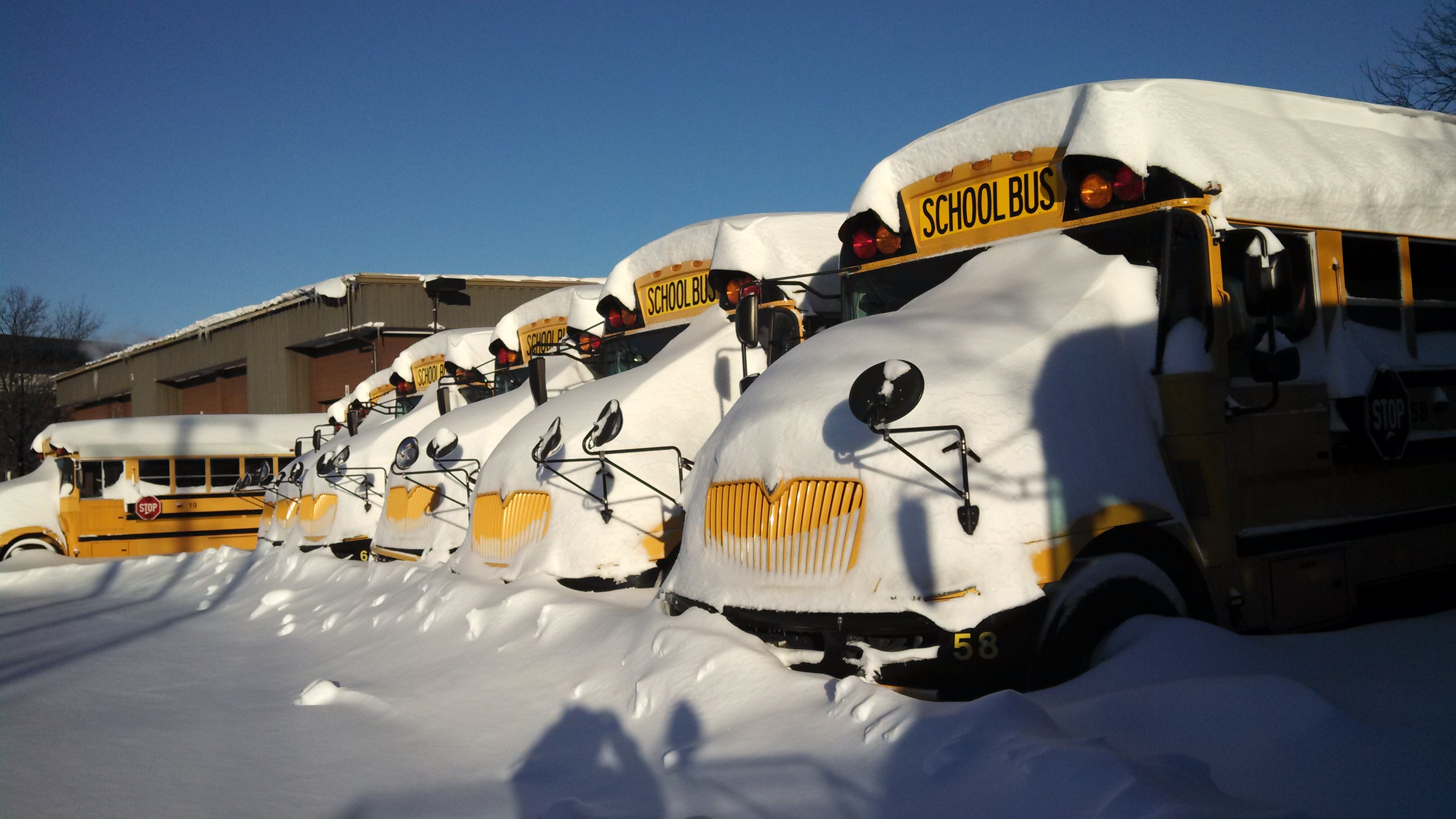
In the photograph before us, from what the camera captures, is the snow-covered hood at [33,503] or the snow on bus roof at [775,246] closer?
the snow on bus roof at [775,246]

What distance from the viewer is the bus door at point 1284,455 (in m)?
4.34

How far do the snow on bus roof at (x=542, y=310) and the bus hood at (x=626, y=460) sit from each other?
2308 mm

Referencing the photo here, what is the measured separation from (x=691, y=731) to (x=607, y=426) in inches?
109

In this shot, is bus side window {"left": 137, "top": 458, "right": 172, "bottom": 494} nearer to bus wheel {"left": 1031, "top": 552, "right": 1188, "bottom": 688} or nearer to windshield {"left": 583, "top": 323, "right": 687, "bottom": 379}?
windshield {"left": 583, "top": 323, "right": 687, "bottom": 379}

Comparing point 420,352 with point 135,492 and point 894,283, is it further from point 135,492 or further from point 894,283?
point 894,283

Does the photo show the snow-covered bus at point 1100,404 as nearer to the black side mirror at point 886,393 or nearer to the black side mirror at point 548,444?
the black side mirror at point 886,393

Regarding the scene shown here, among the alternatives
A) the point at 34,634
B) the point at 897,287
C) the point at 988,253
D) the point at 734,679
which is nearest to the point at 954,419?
the point at 734,679

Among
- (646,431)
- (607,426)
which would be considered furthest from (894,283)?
(646,431)

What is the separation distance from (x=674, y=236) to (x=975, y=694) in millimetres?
5223

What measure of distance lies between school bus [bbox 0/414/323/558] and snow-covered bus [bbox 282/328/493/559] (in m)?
5.55

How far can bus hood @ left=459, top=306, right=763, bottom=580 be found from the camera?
6.20 meters

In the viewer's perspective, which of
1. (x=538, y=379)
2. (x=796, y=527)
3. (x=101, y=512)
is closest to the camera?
(x=796, y=527)

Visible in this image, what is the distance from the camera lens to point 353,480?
1109 cm

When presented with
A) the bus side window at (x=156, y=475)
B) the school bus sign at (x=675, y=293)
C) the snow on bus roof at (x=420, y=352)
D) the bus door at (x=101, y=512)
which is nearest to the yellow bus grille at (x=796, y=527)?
the school bus sign at (x=675, y=293)
